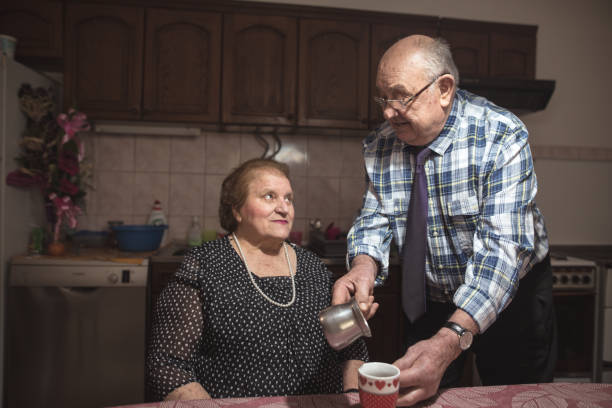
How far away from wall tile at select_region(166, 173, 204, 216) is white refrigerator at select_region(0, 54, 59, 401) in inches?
32.6

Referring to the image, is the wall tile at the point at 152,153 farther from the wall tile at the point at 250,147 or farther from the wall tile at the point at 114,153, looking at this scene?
the wall tile at the point at 250,147

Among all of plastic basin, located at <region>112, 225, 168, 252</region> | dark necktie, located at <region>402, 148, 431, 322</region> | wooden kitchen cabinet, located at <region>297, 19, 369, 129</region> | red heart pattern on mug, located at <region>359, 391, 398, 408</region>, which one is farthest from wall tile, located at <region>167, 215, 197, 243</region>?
red heart pattern on mug, located at <region>359, 391, 398, 408</region>

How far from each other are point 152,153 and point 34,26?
0.96m

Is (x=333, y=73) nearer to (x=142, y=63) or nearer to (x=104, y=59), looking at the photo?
(x=142, y=63)

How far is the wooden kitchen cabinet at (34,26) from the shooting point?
8.13 feet

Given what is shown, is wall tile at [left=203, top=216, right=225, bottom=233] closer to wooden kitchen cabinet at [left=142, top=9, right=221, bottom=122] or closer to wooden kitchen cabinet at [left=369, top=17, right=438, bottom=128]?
wooden kitchen cabinet at [left=142, top=9, right=221, bottom=122]

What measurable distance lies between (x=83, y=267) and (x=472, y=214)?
1.92m

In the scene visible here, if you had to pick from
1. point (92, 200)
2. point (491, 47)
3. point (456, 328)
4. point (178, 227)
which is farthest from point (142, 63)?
point (456, 328)

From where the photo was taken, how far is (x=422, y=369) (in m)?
0.81

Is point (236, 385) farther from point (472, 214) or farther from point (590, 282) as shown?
point (590, 282)

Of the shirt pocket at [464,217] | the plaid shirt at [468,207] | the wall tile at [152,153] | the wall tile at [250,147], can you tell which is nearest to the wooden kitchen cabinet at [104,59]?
the wall tile at [152,153]

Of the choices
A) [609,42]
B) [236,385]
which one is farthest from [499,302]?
[609,42]

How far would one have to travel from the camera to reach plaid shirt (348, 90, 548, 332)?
3.40ft

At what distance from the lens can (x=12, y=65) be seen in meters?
2.20
